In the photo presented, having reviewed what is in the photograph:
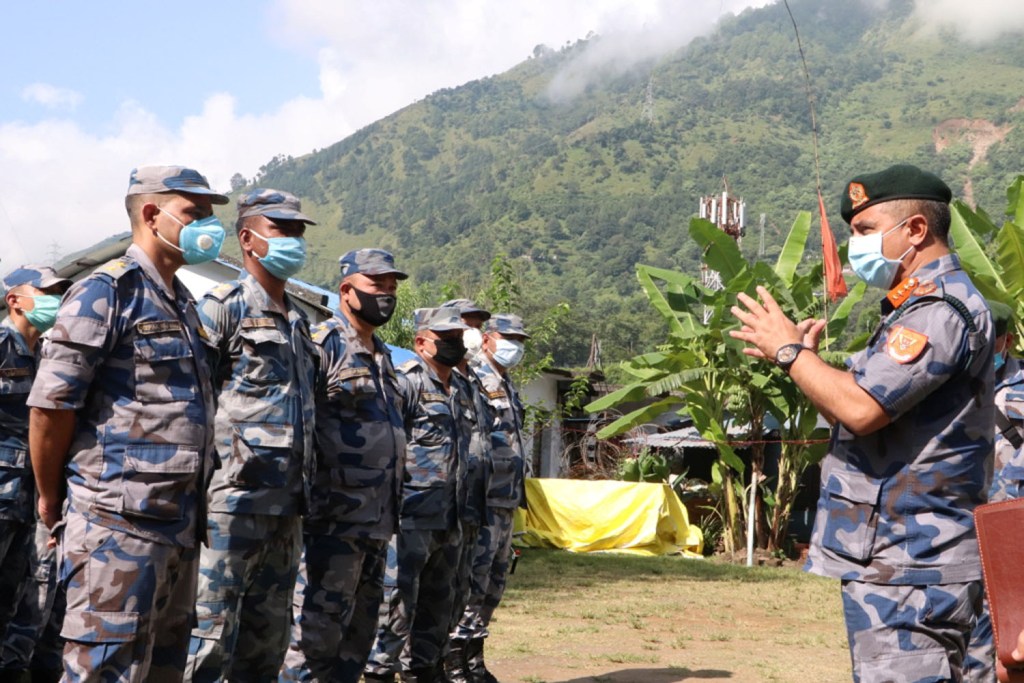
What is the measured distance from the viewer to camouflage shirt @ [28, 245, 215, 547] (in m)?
3.67

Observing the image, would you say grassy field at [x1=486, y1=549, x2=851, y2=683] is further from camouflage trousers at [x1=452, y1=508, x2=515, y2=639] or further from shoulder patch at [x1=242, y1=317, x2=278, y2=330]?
shoulder patch at [x1=242, y1=317, x2=278, y2=330]

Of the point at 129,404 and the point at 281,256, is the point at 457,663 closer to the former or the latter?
the point at 281,256

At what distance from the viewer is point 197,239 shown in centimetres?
407

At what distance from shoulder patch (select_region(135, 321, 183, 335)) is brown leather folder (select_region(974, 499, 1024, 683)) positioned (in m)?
2.54

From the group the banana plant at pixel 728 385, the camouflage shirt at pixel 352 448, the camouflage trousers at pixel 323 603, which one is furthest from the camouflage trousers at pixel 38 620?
the banana plant at pixel 728 385

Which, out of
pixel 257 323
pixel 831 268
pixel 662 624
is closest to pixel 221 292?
pixel 257 323

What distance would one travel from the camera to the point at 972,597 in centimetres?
340

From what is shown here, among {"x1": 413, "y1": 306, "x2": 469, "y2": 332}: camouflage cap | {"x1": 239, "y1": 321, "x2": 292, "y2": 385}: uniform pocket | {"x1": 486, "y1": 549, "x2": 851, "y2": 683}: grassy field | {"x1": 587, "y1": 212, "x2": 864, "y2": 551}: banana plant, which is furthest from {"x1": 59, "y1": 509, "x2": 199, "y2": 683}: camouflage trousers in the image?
{"x1": 587, "y1": 212, "x2": 864, "y2": 551}: banana plant

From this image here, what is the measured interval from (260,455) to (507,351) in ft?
12.8

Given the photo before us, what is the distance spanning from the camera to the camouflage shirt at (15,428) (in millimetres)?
5824

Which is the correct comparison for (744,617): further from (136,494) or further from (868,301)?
(868,301)

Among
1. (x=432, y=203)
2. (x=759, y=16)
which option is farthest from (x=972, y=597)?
(x=759, y=16)

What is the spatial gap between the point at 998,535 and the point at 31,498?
4701mm

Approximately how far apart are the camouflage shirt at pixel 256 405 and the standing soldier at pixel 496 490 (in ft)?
8.79
